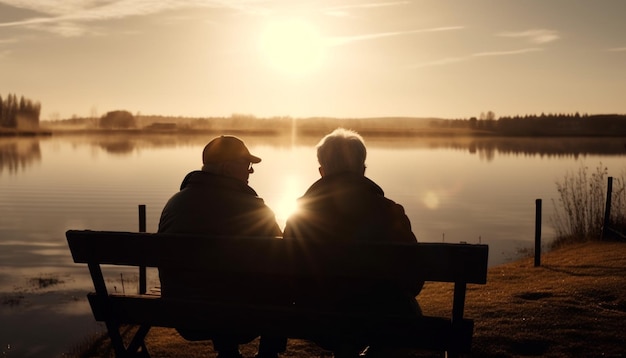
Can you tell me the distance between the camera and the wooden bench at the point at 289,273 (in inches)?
148

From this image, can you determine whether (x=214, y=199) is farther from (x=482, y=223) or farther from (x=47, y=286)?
(x=482, y=223)

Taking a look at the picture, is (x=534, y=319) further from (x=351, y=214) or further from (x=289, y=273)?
(x=289, y=273)

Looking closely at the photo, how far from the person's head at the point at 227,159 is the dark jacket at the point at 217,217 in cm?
14

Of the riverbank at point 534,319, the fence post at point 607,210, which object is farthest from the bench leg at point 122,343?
the fence post at point 607,210

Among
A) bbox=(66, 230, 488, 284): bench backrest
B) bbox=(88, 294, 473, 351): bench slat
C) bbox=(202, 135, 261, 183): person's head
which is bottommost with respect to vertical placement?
bbox=(88, 294, 473, 351): bench slat

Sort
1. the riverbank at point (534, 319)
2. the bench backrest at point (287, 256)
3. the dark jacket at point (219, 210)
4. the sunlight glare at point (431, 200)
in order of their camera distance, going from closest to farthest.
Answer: the bench backrest at point (287, 256) → the dark jacket at point (219, 210) → the riverbank at point (534, 319) → the sunlight glare at point (431, 200)

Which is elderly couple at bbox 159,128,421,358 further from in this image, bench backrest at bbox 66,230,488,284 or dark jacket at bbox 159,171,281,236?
bench backrest at bbox 66,230,488,284

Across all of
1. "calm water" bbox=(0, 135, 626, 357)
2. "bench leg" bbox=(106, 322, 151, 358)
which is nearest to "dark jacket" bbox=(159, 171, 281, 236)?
"bench leg" bbox=(106, 322, 151, 358)

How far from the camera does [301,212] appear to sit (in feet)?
13.6

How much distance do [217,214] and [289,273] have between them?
24.4 inches

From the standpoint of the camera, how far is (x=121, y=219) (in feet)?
86.6

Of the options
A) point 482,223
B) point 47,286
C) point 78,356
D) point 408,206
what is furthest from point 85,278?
point 408,206

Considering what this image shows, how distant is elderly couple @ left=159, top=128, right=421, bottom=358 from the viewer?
403 cm

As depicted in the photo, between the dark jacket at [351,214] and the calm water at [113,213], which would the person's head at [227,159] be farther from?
the calm water at [113,213]
